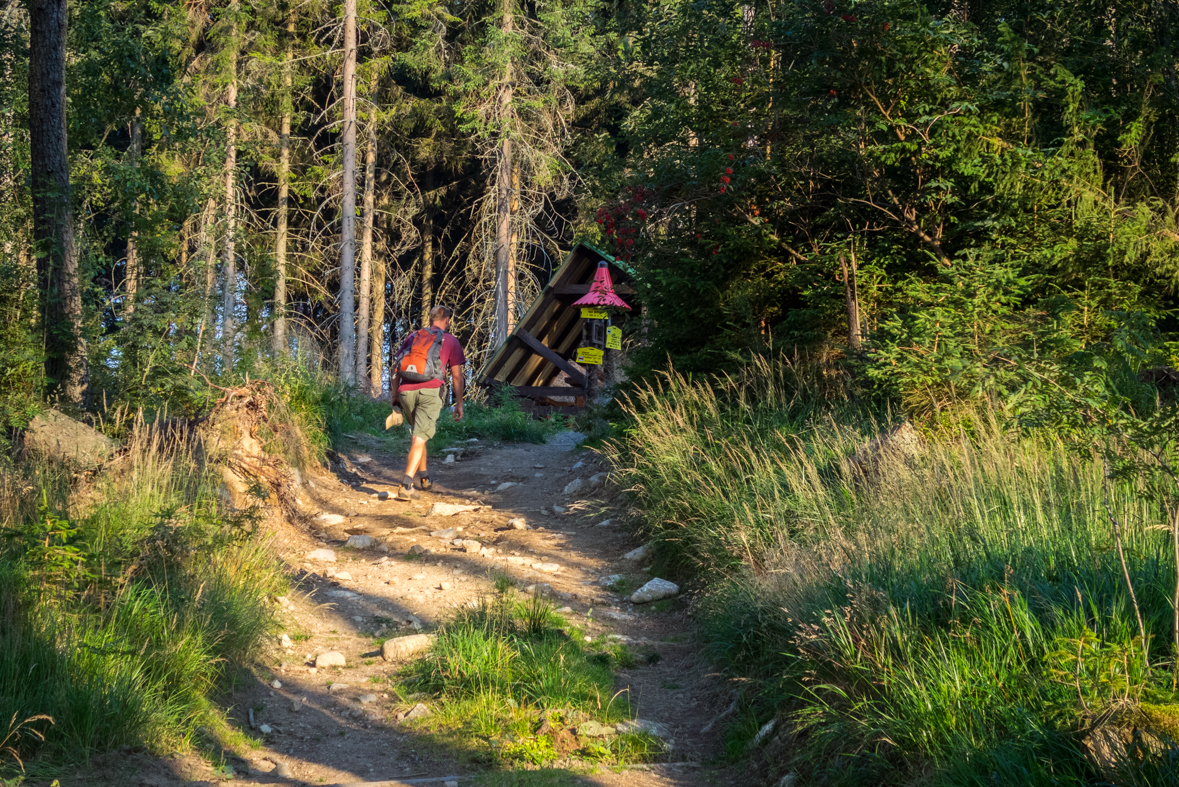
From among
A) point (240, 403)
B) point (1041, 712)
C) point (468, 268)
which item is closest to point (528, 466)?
point (240, 403)

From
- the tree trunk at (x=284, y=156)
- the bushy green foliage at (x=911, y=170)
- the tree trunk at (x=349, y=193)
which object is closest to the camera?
the bushy green foliage at (x=911, y=170)

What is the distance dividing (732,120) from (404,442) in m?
7.96

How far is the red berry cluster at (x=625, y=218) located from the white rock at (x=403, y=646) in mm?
5453

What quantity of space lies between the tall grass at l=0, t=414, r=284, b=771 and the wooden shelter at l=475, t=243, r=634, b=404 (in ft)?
38.1

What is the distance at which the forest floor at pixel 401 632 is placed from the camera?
3.82 meters

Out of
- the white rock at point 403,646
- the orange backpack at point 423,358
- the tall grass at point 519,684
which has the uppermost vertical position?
the orange backpack at point 423,358

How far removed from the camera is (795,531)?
5777 millimetres

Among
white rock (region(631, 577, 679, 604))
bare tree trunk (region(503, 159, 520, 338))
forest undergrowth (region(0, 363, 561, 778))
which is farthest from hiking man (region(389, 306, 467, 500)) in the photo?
bare tree trunk (region(503, 159, 520, 338))

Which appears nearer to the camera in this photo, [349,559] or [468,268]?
[349,559]

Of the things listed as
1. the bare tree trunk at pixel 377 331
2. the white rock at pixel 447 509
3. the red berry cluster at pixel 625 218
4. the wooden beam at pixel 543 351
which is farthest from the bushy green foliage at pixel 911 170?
the bare tree trunk at pixel 377 331

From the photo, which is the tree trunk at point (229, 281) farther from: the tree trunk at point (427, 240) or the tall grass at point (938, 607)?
the tree trunk at point (427, 240)

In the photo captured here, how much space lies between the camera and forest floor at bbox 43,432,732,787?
3.82 meters

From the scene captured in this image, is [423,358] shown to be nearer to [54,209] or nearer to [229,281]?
[54,209]

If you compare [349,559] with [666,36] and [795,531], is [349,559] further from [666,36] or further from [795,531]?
[666,36]
